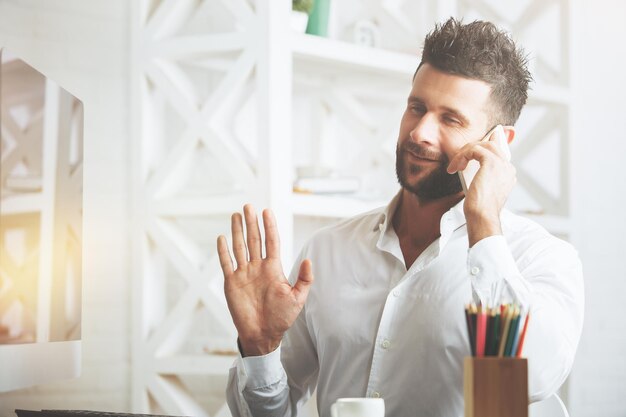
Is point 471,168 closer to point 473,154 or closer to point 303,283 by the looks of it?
point 473,154

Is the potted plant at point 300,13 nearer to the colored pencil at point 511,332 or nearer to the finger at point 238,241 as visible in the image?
the finger at point 238,241

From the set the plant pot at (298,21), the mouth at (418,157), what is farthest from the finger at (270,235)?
the plant pot at (298,21)

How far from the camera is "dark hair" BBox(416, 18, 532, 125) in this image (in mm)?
1842

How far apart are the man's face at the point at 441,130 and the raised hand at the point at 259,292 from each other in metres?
0.45

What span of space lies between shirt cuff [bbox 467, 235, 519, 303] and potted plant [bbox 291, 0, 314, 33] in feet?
4.47

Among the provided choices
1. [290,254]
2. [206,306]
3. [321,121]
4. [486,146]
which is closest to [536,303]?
[486,146]

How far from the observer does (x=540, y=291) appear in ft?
4.91

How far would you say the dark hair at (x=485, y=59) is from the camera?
184 cm

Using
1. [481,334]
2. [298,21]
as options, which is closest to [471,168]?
[481,334]

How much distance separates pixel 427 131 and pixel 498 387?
2.89 feet

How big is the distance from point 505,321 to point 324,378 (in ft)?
2.68

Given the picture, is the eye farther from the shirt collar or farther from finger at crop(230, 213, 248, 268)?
finger at crop(230, 213, 248, 268)

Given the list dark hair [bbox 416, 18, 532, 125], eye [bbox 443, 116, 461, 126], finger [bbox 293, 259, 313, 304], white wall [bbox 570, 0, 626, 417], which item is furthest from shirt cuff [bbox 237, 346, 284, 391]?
white wall [bbox 570, 0, 626, 417]

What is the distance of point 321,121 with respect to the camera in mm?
2904
